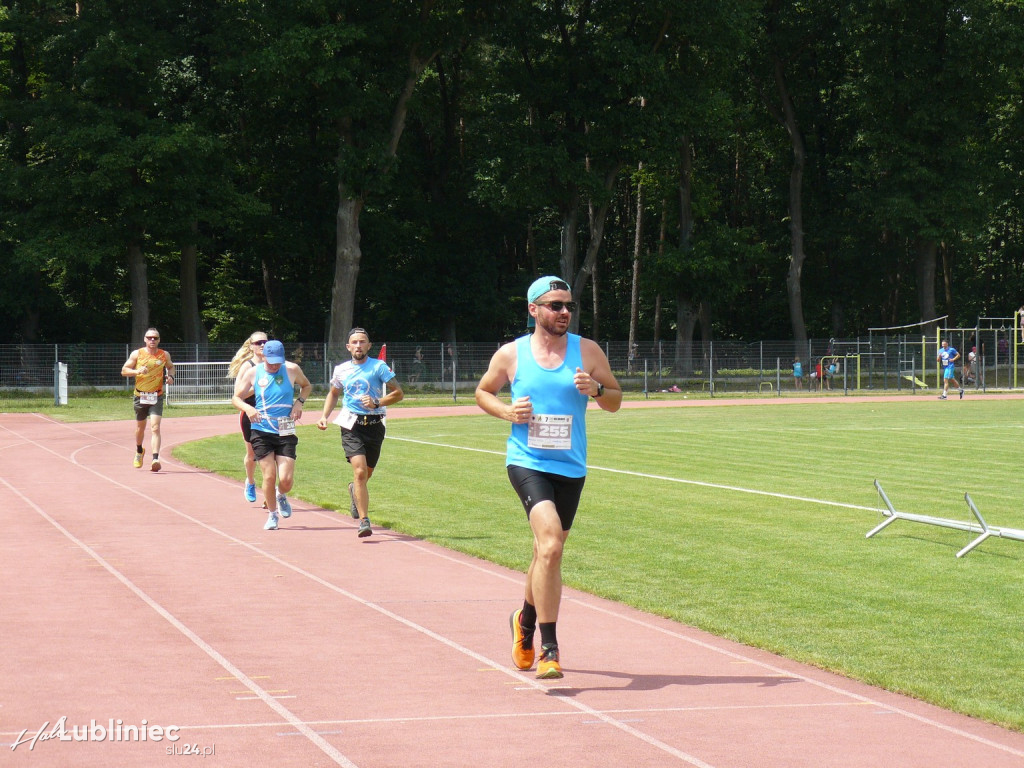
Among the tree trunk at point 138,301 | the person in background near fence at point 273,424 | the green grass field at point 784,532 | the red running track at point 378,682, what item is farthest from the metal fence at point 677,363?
the red running track at point 378,682

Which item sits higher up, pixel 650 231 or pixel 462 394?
pixel 650 231

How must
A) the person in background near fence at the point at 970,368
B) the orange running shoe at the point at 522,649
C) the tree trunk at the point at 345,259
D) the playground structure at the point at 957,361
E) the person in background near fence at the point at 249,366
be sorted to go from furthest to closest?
the playground structure at the point at 957,361, the person in background near fence at the point at 970,368, the tree trunk at the point at 345,259, the person in background near fence at the point at 249,366, the orange running shoe at the point at 522,649

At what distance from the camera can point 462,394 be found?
5069 centimetres

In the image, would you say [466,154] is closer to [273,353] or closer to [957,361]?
[957,361]

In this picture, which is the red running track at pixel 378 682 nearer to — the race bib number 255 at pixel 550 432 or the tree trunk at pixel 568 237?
the race bib number 255 at pixel 550 432

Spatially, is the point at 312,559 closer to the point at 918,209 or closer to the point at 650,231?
the point at 918,209

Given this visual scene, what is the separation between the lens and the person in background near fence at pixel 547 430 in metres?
7.38

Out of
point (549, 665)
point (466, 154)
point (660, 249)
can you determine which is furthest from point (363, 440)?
point (466, 154)

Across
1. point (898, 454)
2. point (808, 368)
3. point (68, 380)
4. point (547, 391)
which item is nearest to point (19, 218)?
point (68, 380)

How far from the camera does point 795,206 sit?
219 ft

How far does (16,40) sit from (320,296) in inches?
810

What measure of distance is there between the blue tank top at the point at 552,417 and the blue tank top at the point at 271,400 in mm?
7192

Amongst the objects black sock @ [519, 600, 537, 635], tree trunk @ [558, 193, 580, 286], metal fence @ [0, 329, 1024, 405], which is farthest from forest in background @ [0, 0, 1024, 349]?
black sock @ [519, 600, 537, 635]

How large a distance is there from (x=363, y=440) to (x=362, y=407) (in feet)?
1.14
